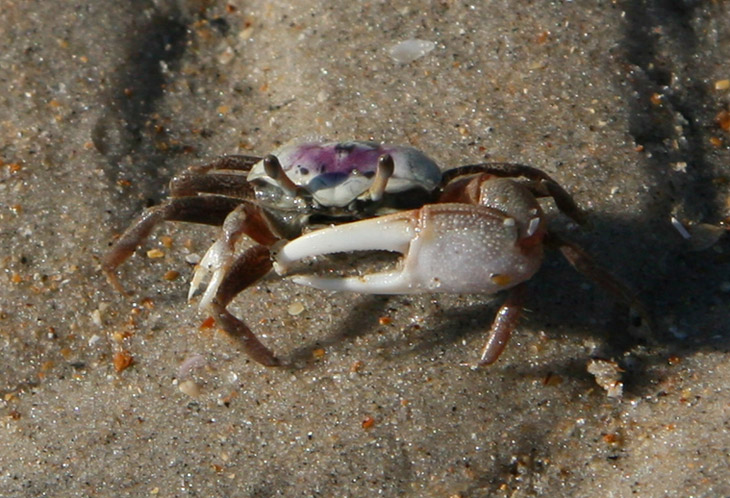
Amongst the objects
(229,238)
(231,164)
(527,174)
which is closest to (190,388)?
(229,238)

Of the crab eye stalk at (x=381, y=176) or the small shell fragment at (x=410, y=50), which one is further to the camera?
the small shell fragment at (x=410, y=50)

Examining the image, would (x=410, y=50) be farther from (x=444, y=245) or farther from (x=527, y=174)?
(x=444, y=245)

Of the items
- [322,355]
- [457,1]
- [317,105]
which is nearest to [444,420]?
[322,355]

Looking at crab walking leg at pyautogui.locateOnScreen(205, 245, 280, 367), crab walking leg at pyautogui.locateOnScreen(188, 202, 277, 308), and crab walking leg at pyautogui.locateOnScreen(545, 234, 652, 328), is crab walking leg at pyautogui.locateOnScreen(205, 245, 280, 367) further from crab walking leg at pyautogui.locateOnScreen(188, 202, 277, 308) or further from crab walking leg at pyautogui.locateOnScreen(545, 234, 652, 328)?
crab walking leg at pyautogui.locateOnScreen(545, 234, 652, 328)

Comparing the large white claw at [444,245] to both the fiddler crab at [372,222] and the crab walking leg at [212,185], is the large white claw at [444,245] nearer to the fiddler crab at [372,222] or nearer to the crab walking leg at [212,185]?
the fiddler crab at [372,222]

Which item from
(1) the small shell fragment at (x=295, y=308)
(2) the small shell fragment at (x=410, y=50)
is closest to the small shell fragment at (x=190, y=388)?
(1) the small shell fragment at (x=295, y=308)

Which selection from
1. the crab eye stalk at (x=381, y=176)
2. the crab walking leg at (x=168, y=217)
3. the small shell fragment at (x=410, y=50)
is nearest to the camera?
the crab eye stalk at (x=381, y=176)

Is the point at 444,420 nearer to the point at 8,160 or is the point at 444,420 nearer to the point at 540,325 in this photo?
the point at 540,325

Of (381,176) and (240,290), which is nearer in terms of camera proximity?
(381,176)
